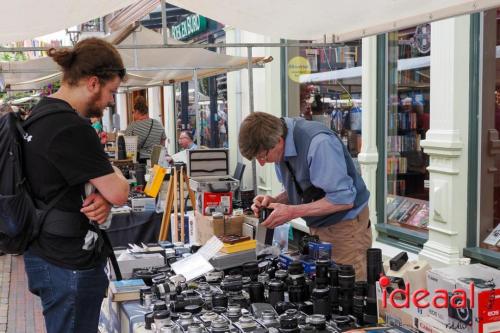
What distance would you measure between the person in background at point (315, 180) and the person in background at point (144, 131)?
536 centimetres

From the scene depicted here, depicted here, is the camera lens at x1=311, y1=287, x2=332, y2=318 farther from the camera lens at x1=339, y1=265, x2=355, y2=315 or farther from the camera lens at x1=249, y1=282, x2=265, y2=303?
the camera lens at x1=249, y1=282, x2=265, y2=303

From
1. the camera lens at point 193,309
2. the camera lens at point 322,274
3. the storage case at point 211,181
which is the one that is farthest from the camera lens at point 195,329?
the storage case at point 211,181

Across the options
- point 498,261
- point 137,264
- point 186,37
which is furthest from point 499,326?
point 186,37

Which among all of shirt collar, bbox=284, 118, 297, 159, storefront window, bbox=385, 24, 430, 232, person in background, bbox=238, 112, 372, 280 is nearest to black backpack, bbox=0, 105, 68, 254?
person in background, bbox=238, 112, 372, 280

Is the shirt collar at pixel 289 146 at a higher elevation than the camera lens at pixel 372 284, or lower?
higher

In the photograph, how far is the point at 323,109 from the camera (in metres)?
7.95

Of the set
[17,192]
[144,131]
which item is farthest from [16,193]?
[144,131]

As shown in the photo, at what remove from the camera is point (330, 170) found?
3.19 metres

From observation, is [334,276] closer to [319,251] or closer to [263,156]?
[319,251]

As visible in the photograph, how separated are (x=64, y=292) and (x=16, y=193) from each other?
428mm

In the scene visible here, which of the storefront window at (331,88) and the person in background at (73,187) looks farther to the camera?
the storefront window at (331,88)

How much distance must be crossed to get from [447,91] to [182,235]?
8.53 ft

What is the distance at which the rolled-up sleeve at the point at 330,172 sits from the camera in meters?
3.19

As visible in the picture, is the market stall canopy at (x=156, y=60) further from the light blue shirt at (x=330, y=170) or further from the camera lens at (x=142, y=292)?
the camera lens at (x=142, y=292)
